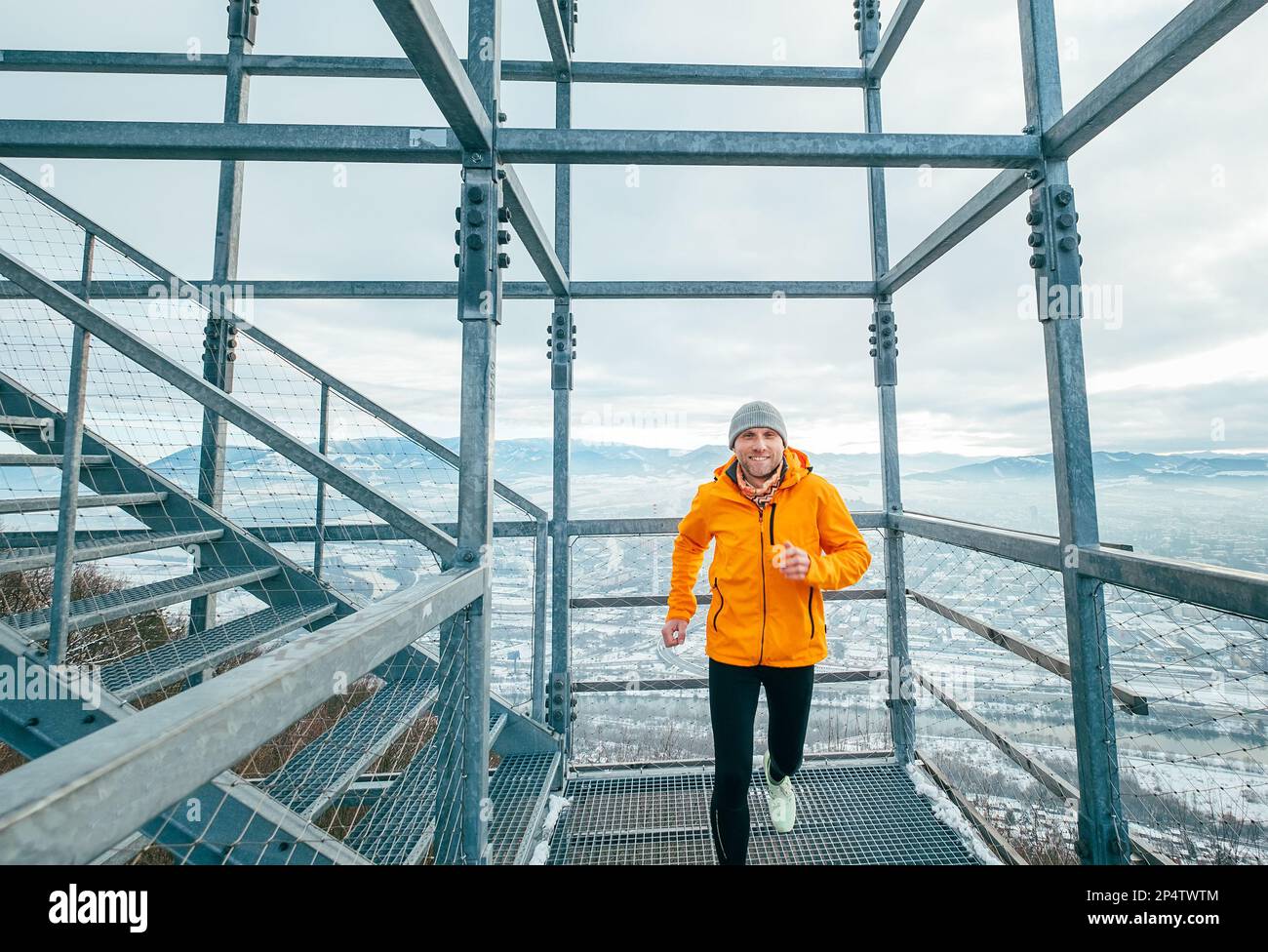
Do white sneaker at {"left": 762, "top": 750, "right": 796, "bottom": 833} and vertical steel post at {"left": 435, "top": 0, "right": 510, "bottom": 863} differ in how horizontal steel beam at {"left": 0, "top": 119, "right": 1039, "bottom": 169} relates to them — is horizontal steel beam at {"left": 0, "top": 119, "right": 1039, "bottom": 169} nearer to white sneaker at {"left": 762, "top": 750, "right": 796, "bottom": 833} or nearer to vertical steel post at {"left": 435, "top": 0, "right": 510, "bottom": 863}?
vertical steel post at {"left": 435, "top": 0, "right": 510, "bottom": 863}

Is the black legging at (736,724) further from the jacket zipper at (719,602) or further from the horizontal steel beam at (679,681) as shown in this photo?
the horizontal steel beam at (679,681)

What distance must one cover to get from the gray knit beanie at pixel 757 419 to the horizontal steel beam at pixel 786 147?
1.02 metres

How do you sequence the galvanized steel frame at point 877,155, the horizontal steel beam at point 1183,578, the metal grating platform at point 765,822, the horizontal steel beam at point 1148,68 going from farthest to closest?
1. the metal grating platform at point 765,822
2. the galvanized steel frame at point 877,155
3. the horizontal steel beam at point 1148,68
4. the horizontal steel beam at point 1183,578

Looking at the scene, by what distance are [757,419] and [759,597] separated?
730 mm

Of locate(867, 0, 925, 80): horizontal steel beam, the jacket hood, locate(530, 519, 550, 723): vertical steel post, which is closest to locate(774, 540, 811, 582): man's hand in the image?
the jacket hood

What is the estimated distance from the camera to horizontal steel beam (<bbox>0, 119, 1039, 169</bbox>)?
1.99 metres

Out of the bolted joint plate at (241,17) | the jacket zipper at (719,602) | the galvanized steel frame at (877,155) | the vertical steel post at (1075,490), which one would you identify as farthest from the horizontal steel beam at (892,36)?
the bolted joint plate at (241,17)

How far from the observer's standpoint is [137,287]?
12.2 feet

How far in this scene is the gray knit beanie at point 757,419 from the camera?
2330mm

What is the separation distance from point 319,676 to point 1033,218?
9.45ft

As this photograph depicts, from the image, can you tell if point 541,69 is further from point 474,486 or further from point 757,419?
point 474,486

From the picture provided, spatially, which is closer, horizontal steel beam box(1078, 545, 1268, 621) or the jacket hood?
horizontal steel beam box(1078, 545, 1268, 621)

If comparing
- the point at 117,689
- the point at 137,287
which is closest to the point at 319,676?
the point at 117,689

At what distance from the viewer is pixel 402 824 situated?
7.73 ft
